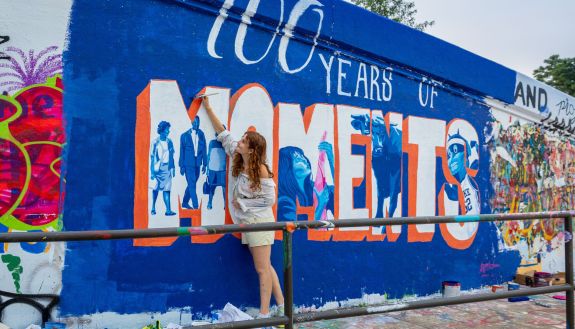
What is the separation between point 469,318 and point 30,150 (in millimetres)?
4116

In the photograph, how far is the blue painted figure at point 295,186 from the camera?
16.0 ft

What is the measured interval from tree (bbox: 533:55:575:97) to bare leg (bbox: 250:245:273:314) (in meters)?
31.3

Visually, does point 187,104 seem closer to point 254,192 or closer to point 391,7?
point 254,192

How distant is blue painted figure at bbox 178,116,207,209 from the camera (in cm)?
431

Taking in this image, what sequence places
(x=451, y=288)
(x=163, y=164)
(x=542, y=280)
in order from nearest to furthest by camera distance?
1. (x=163, y=164)
2. (x=451, y=288)
3. (x=542, y=280)

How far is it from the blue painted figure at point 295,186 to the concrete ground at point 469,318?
1049 millimetres

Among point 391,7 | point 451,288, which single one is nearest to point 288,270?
point 451,288

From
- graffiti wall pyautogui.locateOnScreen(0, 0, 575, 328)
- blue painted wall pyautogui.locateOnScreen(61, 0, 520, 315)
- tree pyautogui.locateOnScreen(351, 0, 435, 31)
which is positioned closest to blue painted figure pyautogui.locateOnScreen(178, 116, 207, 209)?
graffiti wall pyautogui.locateOnScreen(0, 0, 575, 328)

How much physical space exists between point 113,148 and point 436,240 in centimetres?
384

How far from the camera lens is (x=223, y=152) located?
4539 mm

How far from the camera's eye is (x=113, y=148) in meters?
3.99

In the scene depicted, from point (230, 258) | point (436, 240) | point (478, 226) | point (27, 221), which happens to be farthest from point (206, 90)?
point (478, 226)

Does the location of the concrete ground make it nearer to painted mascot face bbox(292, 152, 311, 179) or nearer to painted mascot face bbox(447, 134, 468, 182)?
painted mascot face bbox(292, 152, 311, 179)

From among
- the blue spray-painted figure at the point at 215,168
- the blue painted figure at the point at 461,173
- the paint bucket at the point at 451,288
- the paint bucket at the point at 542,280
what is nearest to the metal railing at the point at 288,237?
the blue spray-painted figure at the point at 215,168
